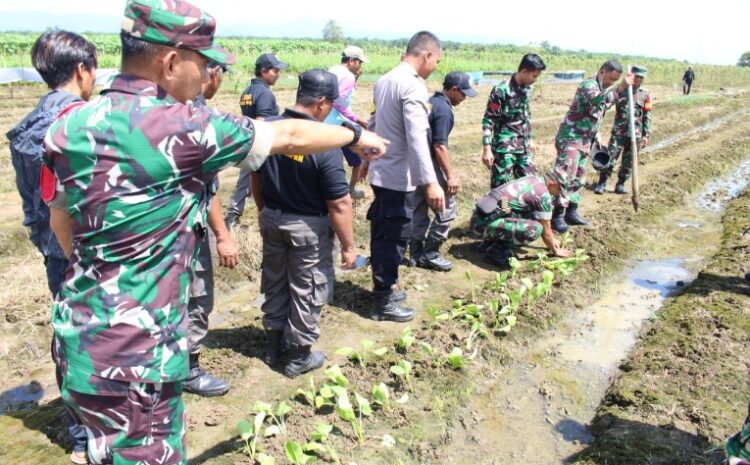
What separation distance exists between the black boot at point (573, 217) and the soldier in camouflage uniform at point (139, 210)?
5.87m

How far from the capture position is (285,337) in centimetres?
377

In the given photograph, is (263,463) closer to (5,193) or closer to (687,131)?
(5,193)

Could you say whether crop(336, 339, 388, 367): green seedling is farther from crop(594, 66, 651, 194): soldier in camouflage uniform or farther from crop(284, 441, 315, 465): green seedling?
crop(594, 66, 651, 194): soldier in camouflage uniform

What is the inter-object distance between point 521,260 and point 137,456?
15.7ft

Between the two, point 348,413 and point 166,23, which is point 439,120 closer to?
point 348,413

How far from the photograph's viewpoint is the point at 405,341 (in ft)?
12.9

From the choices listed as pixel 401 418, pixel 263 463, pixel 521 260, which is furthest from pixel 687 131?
pixel 263 463

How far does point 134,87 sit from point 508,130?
491 cm

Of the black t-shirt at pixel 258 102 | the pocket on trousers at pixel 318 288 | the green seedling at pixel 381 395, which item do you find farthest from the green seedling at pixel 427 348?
the black t-shirt at pixel 258 102

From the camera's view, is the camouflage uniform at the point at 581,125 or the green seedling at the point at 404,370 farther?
the camouflage uniform at the point at 581,125

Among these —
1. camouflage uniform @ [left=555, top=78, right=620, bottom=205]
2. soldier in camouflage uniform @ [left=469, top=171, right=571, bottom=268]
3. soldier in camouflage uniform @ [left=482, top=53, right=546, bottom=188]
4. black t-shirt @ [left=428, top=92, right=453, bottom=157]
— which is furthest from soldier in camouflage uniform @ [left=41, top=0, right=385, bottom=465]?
camouflage uniform @ [left=555, top=78, right=620, bottom=205]

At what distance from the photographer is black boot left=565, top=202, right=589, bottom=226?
6937 millimetres

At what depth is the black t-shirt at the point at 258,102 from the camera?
5770mm

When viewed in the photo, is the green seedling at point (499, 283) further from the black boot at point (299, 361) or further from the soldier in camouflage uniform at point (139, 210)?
the soldier in camouflage uniform at point (139, 210)
